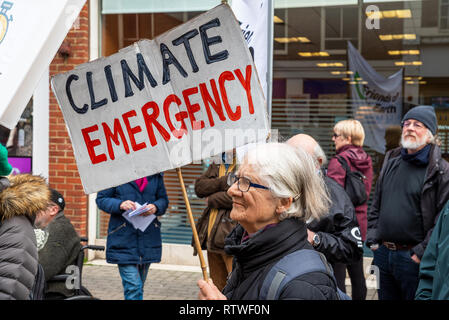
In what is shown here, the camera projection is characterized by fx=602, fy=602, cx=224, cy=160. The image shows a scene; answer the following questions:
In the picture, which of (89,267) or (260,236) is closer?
(260,236)

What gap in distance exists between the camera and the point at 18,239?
3.06 m

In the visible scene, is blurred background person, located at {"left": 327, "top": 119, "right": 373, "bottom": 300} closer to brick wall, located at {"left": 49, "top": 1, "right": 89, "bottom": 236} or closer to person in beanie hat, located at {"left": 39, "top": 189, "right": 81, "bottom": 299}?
person in beanie hat, located at {"left": 39, "top": 189, "right": 81, "bottom": 299}

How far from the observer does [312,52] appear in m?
8.07

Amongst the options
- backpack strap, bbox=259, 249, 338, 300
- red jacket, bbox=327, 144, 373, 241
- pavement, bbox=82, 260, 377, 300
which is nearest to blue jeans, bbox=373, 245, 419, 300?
red jacket, bbox=327, 144, 373, 241

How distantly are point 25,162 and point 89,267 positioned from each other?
1.79 metres

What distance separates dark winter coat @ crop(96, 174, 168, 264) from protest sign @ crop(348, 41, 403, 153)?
3272mm

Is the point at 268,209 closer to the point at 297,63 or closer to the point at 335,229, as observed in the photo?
the point at 335,229

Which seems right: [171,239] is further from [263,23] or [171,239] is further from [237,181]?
[237,181]

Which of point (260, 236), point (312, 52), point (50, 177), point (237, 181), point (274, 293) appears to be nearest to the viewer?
point (274, 293)

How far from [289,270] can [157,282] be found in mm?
5759

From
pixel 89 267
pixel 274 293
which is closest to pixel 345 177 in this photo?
pixel 274 293

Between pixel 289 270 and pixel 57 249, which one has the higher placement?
pixel 289 270

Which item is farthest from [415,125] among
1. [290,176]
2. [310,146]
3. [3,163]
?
[3,163]

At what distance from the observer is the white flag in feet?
15.2
